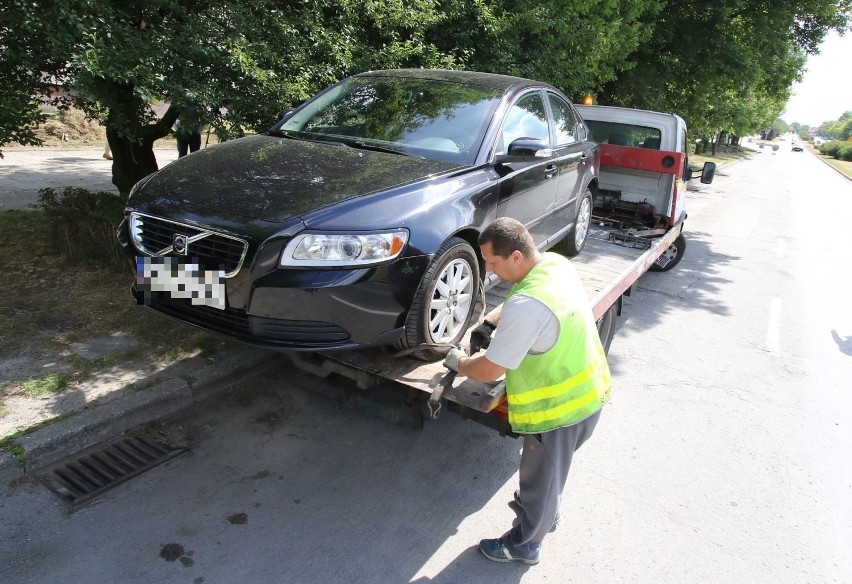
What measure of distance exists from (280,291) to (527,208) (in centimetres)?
211

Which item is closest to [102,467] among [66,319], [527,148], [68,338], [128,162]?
[68,338]

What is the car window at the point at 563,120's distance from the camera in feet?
16.8

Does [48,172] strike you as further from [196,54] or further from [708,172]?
[708,172]

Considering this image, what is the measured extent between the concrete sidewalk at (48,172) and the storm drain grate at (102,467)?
513cm

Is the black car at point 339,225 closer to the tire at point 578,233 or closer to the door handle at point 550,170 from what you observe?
the door handle at point 550,170

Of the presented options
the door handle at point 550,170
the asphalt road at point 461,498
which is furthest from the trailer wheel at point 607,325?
the door handle at point 550,170

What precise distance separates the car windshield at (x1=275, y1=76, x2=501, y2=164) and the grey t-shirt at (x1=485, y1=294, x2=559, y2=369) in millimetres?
1574

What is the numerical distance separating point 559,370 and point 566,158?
2917mm

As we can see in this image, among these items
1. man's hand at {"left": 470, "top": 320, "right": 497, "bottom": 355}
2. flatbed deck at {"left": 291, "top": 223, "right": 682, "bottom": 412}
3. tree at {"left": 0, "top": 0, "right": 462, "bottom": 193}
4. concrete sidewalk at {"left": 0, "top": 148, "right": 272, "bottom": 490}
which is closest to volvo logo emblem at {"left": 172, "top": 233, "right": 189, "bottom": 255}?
flatbed deck at {"left": 291, "top": 223, "right": 682, "bottom": 412}

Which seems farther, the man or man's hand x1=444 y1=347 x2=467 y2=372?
man's hand x1=444 y1=347 x2=467 y2=372

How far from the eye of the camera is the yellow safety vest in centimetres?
248

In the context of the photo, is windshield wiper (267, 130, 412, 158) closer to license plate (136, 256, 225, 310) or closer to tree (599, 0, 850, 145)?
license plate (136, 256, 225, 310)

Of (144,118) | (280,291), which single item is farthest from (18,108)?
(280,291)

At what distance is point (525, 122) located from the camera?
4465 millimetres
